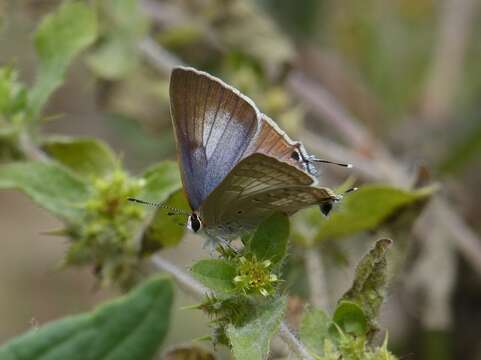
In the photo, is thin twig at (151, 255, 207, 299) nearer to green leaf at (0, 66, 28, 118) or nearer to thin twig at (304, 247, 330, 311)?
thin twig at (304, 247, 330, 311)

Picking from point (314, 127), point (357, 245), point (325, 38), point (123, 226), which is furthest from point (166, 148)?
point (123, 226)

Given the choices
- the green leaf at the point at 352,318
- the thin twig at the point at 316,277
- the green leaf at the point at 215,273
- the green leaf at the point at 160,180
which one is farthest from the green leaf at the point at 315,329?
the green leaf at the point at 160,180

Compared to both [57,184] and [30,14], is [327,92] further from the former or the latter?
[57,184]

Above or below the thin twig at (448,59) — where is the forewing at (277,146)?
below

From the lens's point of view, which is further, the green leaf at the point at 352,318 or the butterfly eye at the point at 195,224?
the butterfly eye at the point at 195,224

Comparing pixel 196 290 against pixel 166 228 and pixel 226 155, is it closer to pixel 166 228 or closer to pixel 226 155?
pixel 166 228

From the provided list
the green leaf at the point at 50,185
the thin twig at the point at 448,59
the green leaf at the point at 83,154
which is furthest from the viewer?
the thin twig at the point at 448,59

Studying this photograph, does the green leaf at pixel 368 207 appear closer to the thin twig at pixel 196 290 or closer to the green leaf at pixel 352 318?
the thin twig at pixel 196 290
